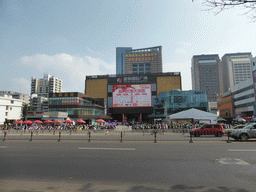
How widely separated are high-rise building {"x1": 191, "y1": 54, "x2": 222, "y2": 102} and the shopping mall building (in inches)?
3887

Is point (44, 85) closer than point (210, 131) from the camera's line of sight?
No

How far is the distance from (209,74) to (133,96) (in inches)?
5070

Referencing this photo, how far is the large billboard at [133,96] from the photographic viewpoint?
286ft

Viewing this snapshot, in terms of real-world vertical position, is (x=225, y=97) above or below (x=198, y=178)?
above

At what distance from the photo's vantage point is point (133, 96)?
87.9 meters

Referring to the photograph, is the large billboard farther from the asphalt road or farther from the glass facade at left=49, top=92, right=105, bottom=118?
the asphalt road

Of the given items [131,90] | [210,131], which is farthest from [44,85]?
[210,131]

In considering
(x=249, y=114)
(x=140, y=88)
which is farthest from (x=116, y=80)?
(x=249, y=114)

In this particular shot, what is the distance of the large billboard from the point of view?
286 feet

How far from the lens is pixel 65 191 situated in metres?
4.64

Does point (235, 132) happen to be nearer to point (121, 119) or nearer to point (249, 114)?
point (249, 114)

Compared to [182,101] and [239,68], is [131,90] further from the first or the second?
[239,68]

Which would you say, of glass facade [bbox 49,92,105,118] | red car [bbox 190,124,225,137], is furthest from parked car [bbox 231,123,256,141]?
glass facade [bbox 49,92,105,118]

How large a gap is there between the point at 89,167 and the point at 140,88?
269 ft
